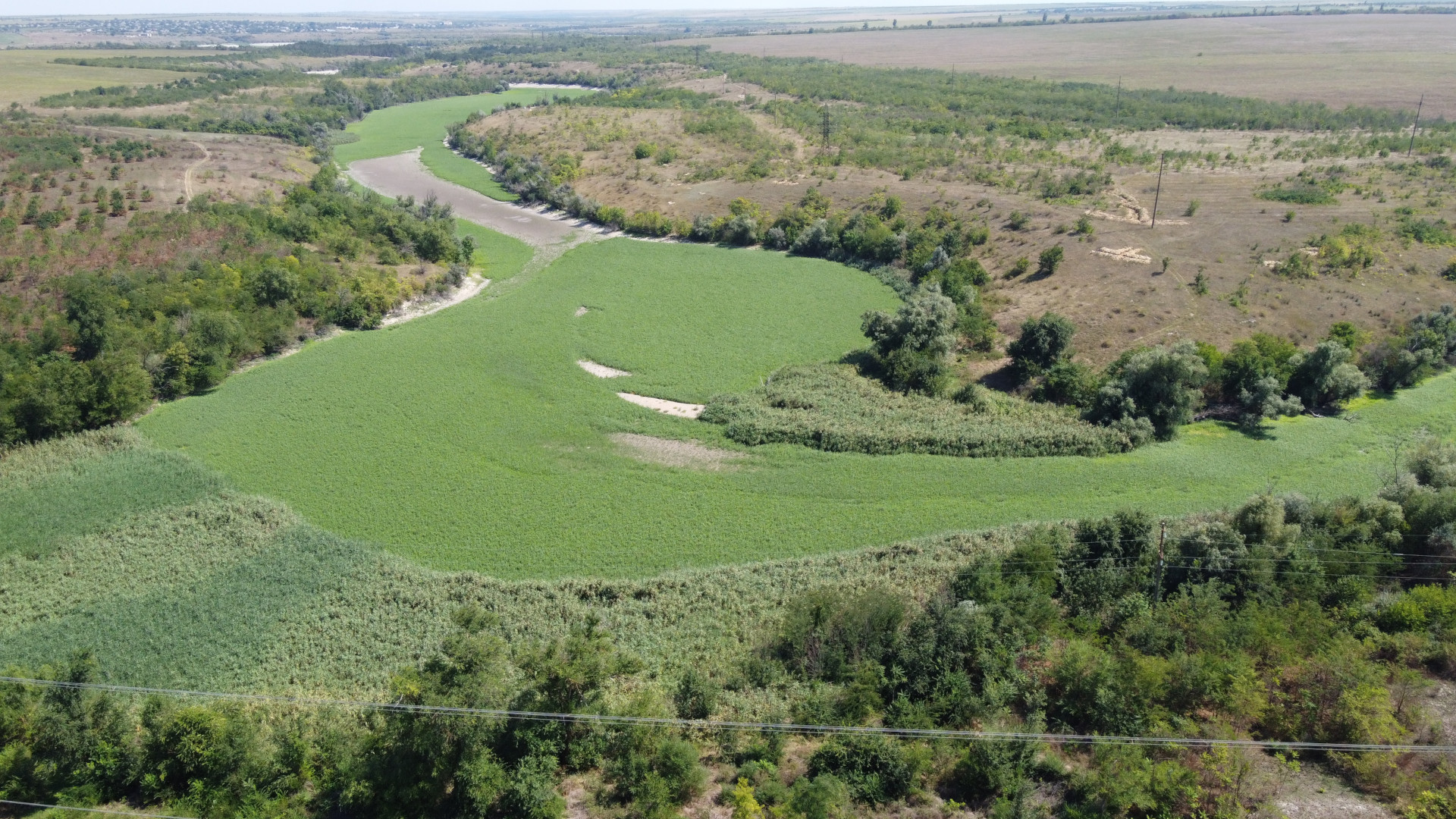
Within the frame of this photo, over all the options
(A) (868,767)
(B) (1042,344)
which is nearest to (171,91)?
(B) (1042,344)

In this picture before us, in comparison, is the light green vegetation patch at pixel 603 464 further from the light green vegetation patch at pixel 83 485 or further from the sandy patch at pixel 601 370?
the light green vegetation patch at pixel 83 485

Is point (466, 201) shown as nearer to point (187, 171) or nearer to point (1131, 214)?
point (187, 171)

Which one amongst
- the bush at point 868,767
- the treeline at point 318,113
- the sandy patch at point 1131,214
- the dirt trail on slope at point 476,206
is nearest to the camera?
the bush at point 868,767

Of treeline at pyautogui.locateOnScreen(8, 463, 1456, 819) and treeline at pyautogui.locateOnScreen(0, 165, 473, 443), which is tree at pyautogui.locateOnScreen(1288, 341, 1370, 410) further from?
treeline at pyautogui.locateOnScreen(0, 165, 473, 443)

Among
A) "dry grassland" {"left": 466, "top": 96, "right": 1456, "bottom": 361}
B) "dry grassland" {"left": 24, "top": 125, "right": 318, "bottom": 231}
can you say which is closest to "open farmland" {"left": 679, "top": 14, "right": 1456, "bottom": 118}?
"dry grassland" {"left": 466, "top": 96, "right": 1456, "bottom": 361}

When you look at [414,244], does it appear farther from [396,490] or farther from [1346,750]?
[1346,750]

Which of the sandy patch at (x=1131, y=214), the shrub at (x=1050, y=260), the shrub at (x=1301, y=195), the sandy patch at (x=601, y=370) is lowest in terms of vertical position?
the sandy patch at (x=601, y=370)

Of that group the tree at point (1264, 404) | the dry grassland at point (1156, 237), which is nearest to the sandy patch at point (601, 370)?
the dry grassland at point (1156, 237)
